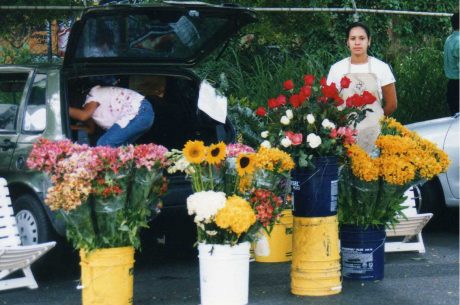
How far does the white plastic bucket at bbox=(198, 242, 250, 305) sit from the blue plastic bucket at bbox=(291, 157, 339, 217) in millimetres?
667

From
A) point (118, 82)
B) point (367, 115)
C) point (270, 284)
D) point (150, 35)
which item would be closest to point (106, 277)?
point (270, 284)

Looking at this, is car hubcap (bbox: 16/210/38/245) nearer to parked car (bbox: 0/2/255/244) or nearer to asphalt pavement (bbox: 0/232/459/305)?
parked car (bbox: 0/2/255/244)

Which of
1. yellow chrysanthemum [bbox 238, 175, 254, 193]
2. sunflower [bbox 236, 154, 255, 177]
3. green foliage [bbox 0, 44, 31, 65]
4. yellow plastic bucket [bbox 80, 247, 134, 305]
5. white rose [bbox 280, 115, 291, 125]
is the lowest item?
yellow plastic bucket [bbox 80, 247, 134, 305]

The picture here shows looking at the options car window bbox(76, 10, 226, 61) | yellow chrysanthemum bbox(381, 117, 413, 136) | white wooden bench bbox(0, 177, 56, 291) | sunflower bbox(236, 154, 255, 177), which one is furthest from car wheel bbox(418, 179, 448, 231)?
white wooden bench bbox(0, 177, 56, 291)

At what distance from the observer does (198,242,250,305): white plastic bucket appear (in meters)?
6.36

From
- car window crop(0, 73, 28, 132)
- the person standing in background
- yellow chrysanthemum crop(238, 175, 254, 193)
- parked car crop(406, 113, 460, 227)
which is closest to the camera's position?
yellow chrysanthemum crop(238, 175, 254, 193)

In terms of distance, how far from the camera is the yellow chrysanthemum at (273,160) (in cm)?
643

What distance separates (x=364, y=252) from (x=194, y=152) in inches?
66.7

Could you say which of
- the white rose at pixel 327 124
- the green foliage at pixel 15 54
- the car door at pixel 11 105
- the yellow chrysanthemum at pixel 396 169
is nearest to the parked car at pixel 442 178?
the yellow chrysanthemum at pixel 396 169

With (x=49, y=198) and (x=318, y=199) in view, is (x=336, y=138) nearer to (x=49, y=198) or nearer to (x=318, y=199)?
(x=318, y=199)

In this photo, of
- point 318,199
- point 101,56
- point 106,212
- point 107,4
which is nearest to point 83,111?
point 101,56

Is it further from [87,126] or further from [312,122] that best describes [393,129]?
[87,126]

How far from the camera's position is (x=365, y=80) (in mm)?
7871

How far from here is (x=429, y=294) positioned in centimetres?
688
